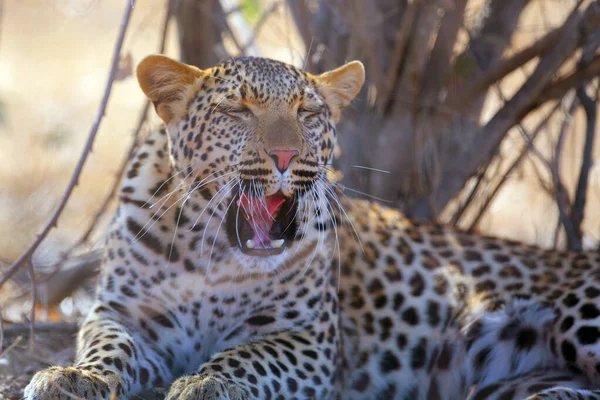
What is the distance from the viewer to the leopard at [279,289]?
4652 millimetres

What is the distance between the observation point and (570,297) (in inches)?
213

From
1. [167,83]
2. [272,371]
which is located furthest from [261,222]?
[167,83]

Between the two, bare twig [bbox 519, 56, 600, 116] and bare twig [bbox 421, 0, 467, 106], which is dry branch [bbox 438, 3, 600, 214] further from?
bare twig [bbox 421, 0, 467, 106]

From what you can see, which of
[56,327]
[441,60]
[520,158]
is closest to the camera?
[56,327]

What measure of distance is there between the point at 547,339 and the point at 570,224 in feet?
7.27

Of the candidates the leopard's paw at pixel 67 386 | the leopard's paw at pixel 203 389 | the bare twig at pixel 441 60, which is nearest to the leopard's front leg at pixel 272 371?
the leopard's paw at pixel 203 389

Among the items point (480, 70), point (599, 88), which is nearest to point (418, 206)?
point (480, 70)

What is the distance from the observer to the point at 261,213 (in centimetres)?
475

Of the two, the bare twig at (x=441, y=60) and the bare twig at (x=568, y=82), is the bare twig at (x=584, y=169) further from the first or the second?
the bare twig at (x=441, y=60)

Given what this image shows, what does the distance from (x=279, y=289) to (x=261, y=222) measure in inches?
20.9

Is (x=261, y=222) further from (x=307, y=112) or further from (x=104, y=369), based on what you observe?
(x=104, y=369)

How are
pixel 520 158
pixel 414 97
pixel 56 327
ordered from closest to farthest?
pixel 56 327
pixel 414 97
pixel 520 158

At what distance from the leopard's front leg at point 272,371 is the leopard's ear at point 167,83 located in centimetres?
140

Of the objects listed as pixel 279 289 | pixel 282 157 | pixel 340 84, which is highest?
pixel 340 84
